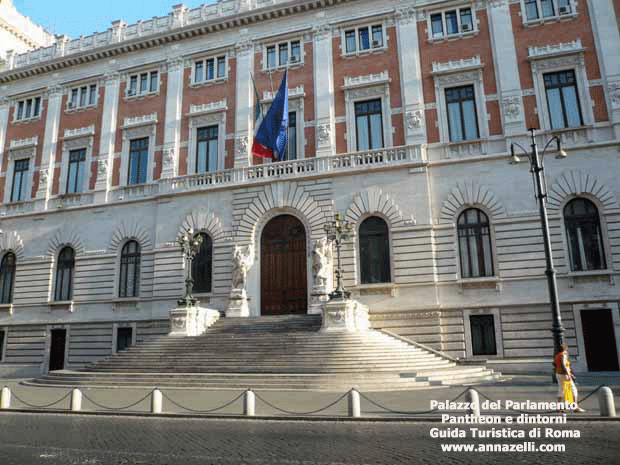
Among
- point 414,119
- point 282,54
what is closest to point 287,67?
point 282,54

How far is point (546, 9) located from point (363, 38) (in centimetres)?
889

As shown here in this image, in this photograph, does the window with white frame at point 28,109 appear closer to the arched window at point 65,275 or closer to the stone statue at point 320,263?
the arched window at point 65,275

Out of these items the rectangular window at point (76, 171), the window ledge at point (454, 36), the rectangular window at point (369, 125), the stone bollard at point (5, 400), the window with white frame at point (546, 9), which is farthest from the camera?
the rectangular window at point (76, 171)

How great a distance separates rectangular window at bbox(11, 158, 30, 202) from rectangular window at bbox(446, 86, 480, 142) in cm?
2584

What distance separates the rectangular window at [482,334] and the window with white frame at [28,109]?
2919 cm

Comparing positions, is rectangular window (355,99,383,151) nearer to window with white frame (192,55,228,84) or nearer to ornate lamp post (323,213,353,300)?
ornate lamp post (323,213,353,300)

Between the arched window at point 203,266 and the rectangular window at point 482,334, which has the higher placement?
the arched window at point 203,266

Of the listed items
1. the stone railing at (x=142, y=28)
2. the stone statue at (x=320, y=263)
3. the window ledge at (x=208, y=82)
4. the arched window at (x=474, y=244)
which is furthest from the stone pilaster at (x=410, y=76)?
the window ledge at (x=208, y=82)

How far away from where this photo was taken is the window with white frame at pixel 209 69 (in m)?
28.3

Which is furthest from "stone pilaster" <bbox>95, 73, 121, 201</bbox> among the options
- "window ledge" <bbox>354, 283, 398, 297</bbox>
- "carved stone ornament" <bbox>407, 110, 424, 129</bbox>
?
"carved stone ornament" <bbox>407, 110, 424, 129</bbox>

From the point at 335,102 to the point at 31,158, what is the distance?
1981 cm

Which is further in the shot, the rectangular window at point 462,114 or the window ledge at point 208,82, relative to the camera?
the window ledge at point 208,82

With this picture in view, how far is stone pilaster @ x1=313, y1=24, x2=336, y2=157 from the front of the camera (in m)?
25.1

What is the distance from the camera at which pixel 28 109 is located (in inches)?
1278
